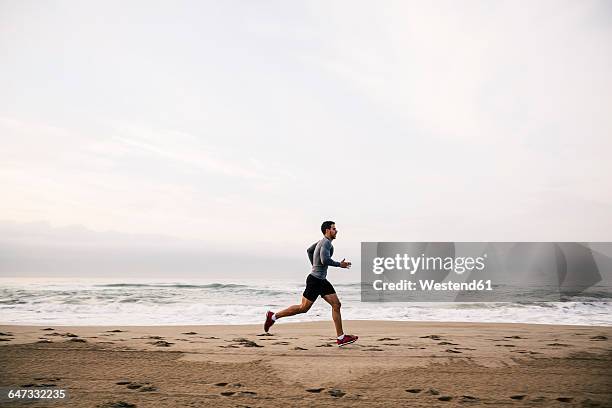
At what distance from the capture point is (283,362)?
6.13 meters

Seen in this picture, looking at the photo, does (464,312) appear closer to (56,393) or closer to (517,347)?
(517,347)

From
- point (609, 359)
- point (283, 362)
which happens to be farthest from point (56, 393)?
point (609, 359)

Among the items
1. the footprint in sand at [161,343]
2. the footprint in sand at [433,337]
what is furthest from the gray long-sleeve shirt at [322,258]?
the footprint in sand at [161,343]

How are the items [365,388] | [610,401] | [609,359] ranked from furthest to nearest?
[609,359] → [365,388] → [610,401]

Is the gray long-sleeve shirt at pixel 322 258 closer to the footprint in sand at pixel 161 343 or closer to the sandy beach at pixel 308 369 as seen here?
the sandy beach at pixel 308 369

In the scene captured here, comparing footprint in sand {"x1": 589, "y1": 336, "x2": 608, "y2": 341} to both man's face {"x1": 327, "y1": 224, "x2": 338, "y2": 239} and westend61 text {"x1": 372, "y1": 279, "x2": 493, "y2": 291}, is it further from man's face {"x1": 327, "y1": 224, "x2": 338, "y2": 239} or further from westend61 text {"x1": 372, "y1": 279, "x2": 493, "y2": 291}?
westend61 text {"x1": 372, "y1": 279, "x2": 493, "y2": 291}

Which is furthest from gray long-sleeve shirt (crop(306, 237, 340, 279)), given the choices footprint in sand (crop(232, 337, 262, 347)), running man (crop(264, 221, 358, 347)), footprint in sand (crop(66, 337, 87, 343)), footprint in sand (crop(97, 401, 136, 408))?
footprint in sand (crop(66, 337, 87, 343))

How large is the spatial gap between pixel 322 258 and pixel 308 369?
6.88 feet

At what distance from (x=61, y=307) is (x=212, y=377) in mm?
13380

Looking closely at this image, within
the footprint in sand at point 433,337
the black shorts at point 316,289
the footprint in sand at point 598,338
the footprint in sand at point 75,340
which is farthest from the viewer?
the footprint in sand at point 598,338

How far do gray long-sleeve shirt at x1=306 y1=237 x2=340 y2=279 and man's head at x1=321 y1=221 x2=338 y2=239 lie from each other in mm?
92

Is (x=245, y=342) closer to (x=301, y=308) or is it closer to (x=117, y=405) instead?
(x=301, y=308)

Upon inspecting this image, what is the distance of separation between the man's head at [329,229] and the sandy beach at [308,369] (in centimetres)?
184

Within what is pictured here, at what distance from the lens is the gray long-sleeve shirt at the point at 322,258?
7.42 meters
